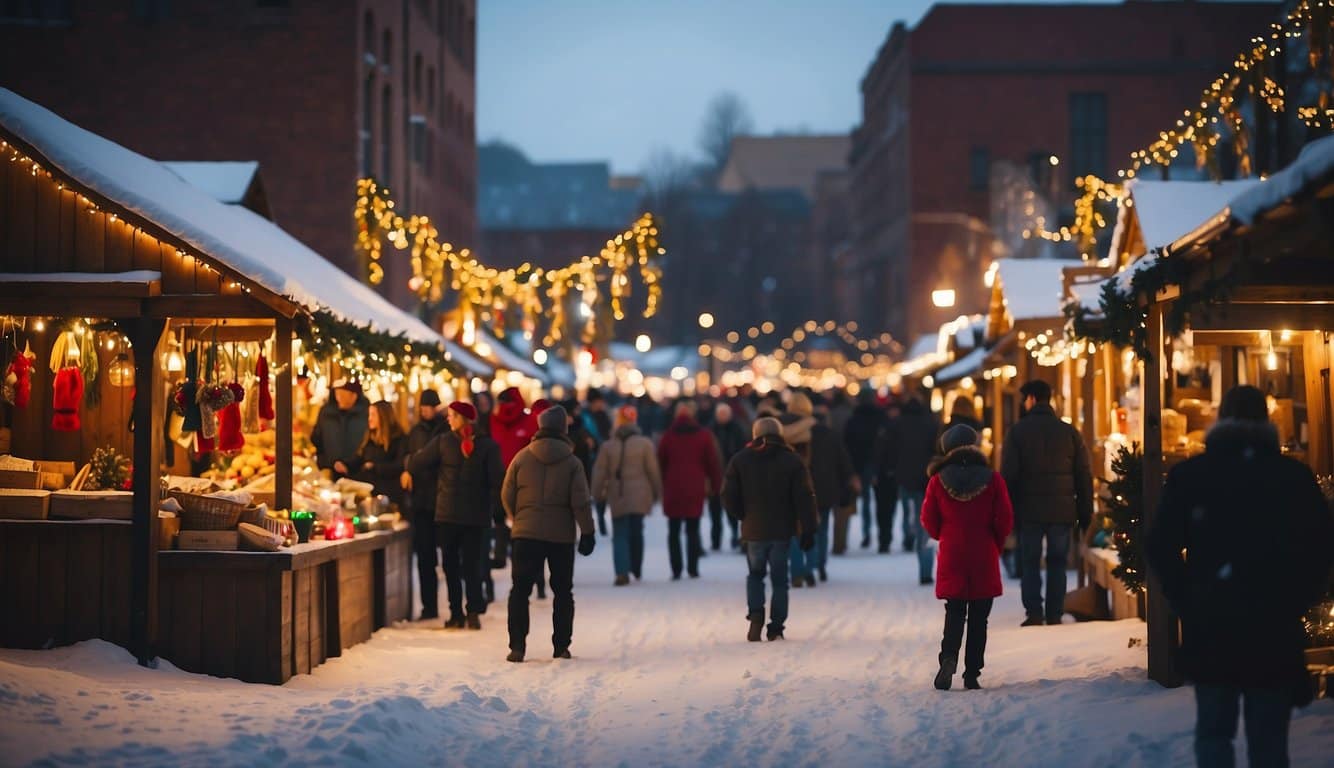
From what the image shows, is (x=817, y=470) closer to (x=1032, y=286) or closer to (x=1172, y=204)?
(x=1032, y=286)

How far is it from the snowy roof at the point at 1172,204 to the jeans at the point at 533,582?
615cm

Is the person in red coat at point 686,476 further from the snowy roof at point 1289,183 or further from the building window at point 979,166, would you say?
the building window at point 979,166

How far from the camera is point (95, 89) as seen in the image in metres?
38.7

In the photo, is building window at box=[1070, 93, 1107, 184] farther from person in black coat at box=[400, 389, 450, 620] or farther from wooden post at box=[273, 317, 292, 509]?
wooden post at box=[273, 317, 292, 509]

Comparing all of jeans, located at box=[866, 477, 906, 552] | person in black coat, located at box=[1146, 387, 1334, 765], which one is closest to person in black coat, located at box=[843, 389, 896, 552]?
jeans, located at box=[866, 477, 906, 552]

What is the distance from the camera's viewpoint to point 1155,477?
1092 centimetres

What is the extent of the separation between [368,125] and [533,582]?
97.0 ft

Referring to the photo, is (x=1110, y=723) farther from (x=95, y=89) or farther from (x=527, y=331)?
(x=95, y=89)

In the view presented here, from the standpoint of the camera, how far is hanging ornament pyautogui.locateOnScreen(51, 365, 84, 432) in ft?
41.2

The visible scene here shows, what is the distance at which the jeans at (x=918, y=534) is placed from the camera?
1845cm

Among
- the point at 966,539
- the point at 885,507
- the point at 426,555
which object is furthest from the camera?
the point at 885,507

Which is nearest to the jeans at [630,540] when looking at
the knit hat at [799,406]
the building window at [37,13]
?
the knit hat at [799,406]

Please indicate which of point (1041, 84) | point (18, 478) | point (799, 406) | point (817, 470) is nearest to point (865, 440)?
point (817, 470)

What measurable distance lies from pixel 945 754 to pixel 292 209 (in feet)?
102
